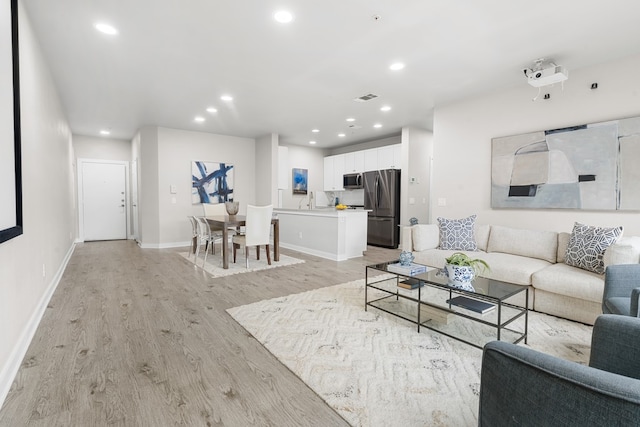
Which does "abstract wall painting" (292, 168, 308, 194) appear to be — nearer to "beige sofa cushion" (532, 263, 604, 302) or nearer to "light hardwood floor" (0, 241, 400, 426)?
"light hardwood floor" (0, 241, 400, 426)

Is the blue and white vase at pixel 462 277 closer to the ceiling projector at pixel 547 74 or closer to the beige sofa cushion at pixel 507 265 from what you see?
the beige sofa cushion at pixel 507 265

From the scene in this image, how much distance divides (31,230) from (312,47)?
9.59 ft

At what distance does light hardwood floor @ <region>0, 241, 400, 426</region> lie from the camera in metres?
1.51

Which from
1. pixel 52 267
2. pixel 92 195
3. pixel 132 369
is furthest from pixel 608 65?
pixel 92 195

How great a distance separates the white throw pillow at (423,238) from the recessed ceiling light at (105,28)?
147 inches

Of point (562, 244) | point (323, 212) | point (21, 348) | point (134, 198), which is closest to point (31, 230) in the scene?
point (21, 348)

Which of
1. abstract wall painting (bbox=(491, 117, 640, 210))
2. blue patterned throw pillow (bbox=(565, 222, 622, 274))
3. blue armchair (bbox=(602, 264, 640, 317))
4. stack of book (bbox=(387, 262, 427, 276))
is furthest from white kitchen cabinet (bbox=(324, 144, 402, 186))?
blue armchair (bbox=(602, 264, 640, 317))

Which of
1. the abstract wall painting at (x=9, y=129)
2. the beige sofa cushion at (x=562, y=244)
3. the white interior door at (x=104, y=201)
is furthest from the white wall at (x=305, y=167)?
the abstract wall painting at (x=9, y=129)

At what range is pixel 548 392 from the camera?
0.74 m

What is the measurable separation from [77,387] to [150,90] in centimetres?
380

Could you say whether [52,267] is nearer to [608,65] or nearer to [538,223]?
[538,223]

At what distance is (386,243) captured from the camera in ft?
21.9

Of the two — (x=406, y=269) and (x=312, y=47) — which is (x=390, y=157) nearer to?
(x=312, y=47)

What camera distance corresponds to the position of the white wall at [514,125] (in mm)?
3205
